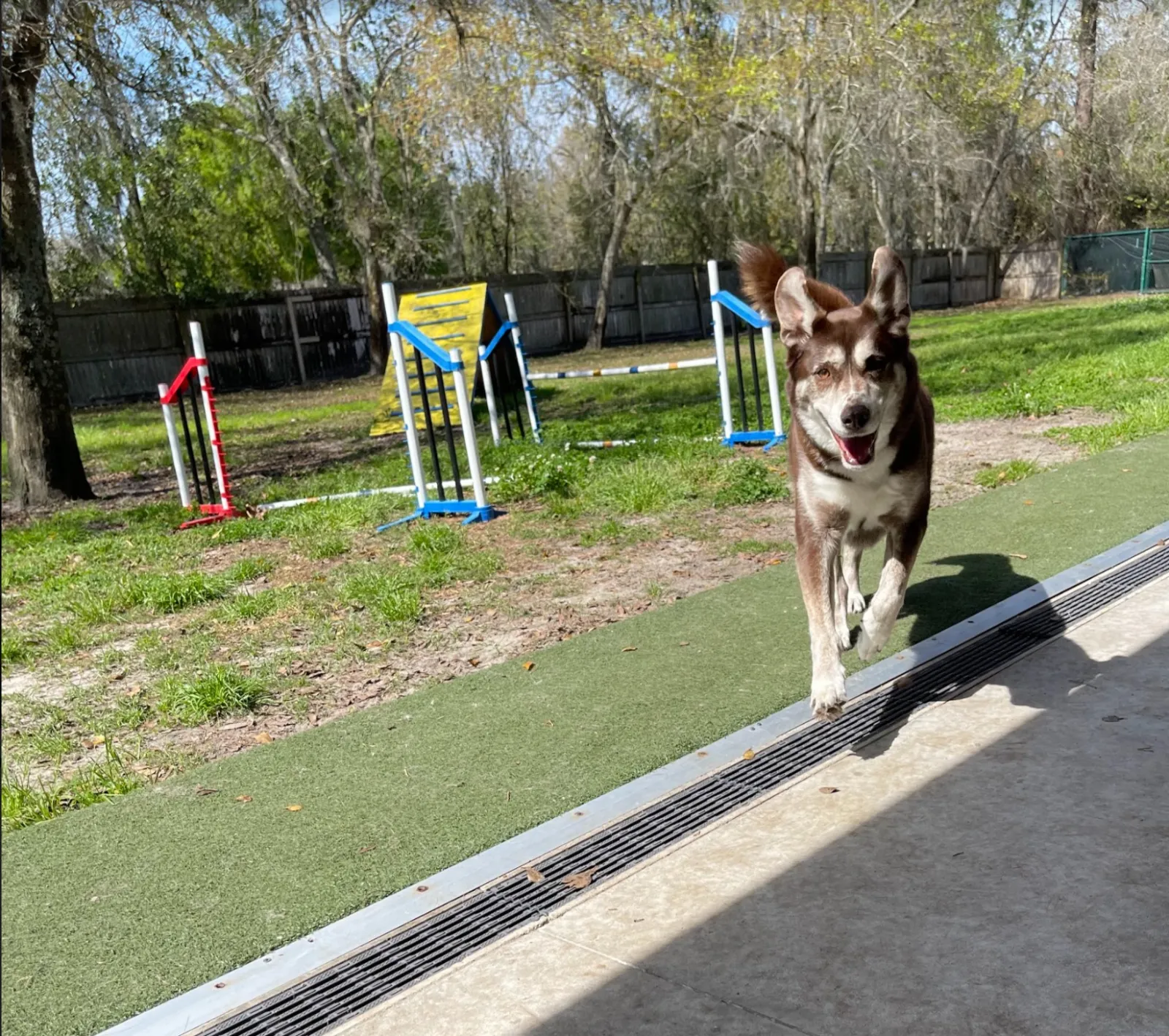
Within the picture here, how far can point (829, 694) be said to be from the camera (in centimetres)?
382

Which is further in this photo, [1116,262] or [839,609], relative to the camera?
[1116,262]

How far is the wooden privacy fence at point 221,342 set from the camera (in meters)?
24.8

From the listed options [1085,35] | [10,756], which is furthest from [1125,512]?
[1085,35]

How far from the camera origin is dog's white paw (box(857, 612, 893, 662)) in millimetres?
4145

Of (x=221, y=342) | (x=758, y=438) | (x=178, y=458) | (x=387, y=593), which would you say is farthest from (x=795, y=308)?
(x=221, y=342)

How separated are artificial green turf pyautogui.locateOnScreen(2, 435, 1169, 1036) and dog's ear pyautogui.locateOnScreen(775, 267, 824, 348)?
1421mm

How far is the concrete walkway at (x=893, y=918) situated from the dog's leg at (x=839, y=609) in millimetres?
715

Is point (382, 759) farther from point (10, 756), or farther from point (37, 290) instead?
point (37, 290)

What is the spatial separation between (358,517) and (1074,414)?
7512mm

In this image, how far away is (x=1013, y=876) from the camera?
9.48 feet

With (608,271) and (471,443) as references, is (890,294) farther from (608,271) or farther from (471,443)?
(608,271)

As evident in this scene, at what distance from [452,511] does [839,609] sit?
4.96 meters

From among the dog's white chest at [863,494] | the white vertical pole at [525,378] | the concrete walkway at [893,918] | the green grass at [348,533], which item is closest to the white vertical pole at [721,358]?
the green grass at [348,533]

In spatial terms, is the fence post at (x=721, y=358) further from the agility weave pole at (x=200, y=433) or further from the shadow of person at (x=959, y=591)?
the shadow of person at (x=959, y=591)
